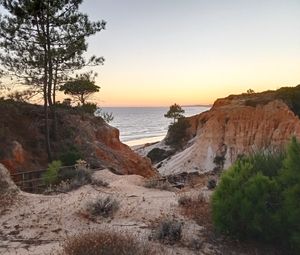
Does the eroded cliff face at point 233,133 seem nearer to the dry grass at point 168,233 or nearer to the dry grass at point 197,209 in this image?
the dry grass at point 197,209

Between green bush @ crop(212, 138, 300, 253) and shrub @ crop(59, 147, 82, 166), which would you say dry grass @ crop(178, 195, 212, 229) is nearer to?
green bush @ crop(212, 138, 300, 253)

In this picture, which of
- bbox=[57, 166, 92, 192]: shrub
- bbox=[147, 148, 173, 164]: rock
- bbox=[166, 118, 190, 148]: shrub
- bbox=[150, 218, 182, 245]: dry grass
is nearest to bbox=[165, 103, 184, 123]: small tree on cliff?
bbox=[166, 118, 190, 148]: shrub

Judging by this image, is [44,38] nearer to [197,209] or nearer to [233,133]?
[197,209]

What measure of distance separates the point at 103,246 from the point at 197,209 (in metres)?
3.63

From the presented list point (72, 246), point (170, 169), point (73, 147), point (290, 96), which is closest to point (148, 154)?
point (170, 169)

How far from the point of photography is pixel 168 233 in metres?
6.98

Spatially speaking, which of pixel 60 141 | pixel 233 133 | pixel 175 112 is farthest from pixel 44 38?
pixel 175 112

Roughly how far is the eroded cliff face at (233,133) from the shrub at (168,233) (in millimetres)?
29899

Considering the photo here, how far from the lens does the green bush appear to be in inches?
258

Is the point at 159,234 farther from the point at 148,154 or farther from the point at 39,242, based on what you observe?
the point at 148,154

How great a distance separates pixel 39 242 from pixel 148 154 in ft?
140

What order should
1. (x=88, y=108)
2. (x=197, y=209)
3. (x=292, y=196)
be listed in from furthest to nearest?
(x=88, y=108) < (x=197, y=209) < (x=292, y=196)

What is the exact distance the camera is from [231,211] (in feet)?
22.9

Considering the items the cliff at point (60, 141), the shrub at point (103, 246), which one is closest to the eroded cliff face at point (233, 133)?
the cliff at point (60, 141)
